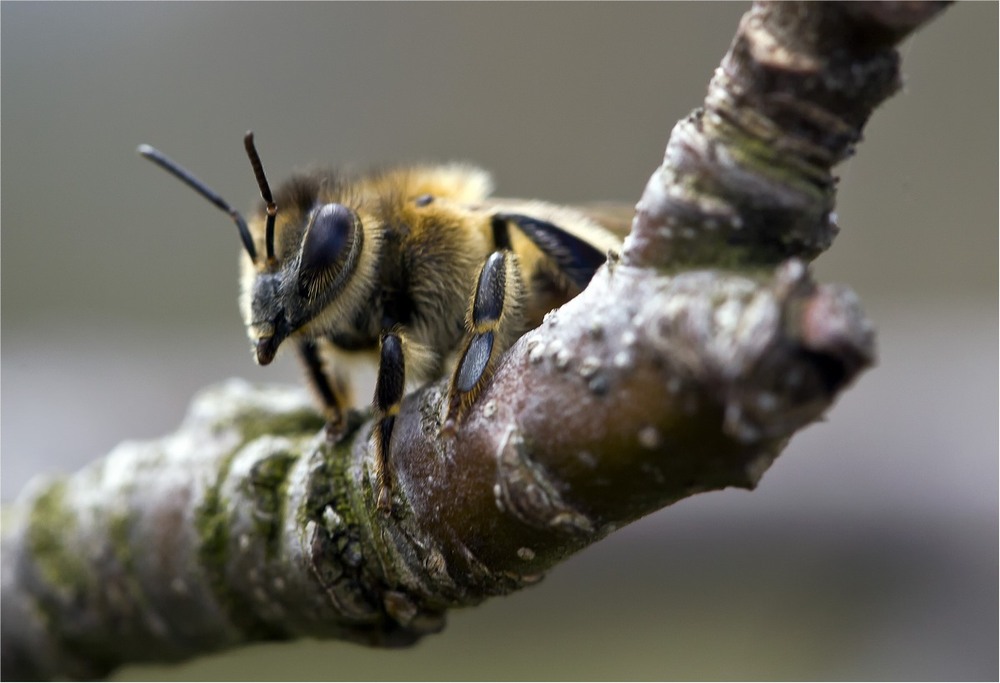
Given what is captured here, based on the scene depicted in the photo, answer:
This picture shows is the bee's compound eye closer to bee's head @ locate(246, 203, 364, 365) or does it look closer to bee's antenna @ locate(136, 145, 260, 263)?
bee's head @ locate(246, 203, 364, 365)

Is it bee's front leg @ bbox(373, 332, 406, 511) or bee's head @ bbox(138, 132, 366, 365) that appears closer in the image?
bee's front leg @ bbox(373, 332, 406, 511)

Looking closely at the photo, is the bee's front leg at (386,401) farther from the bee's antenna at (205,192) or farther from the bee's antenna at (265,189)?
the bee's antenna at (205,192)

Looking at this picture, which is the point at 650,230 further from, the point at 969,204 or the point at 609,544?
the point at 969,204

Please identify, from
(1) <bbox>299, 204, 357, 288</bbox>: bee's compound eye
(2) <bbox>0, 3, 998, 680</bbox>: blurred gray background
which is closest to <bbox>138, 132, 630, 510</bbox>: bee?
(1) <bbox>299, 204, 357, 288</bbox>: bee's compound eye

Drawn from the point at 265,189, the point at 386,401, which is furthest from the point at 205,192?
the point at 386,401

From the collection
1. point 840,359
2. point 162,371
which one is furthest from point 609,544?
point 840,359

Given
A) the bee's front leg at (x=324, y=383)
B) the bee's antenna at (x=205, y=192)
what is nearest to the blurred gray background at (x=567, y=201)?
the bee's front leg at (x=324, y=383)

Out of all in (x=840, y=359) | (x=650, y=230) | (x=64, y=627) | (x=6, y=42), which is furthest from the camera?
(x=6, y=42)

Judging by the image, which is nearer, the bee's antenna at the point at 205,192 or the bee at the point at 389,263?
the bee at the point at 389,263
